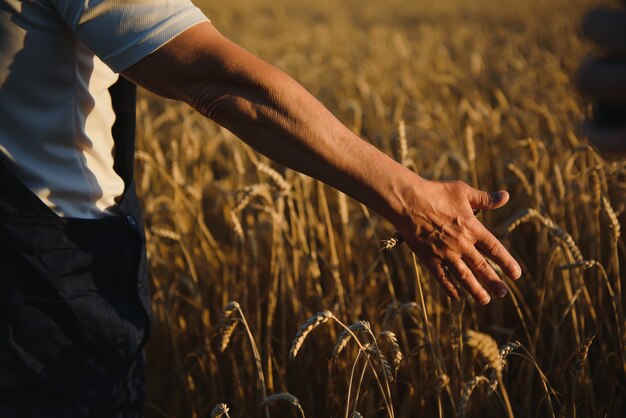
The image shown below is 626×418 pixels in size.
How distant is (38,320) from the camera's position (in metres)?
1.16

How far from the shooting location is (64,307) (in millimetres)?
1179

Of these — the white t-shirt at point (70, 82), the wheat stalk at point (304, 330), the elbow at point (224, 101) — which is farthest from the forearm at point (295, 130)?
the wheat stalk at point (304, 330)

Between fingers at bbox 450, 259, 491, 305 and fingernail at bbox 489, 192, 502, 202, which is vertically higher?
fingernail at bbox 489, 192, 502, 202

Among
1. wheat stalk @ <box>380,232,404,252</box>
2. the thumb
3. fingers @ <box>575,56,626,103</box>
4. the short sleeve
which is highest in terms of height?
the short sleeve

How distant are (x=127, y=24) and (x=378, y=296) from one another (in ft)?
4.52

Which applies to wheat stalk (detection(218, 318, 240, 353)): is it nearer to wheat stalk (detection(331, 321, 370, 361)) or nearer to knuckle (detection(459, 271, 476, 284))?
wheat stalk (detection(331, 321, 370, 361))

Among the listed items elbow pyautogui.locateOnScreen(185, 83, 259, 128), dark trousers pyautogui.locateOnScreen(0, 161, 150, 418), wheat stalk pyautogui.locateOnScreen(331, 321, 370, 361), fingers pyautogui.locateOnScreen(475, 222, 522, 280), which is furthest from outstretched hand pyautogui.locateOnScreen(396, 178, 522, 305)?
dark trousers pyautogui.locateOnScreen(0, 161, 150, 418)

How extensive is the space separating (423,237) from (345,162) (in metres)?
0.19

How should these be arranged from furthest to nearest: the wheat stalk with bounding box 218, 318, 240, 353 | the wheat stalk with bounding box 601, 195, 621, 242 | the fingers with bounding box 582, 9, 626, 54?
the wheat stalk with bounding box 601, 195, 621, 242 → the wheat stalk with bounding box 218, 318, 240, 353 → the fingers with bounding box 582, 9, 626, 54

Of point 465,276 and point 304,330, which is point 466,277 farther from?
point 304,330

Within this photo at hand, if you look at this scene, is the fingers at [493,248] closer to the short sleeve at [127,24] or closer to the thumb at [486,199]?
the thumb at [486,199]

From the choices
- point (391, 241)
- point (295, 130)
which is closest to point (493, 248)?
point (391, 241)

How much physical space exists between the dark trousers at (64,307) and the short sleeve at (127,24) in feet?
1.03

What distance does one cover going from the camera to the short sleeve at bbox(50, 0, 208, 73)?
36.7 inches
